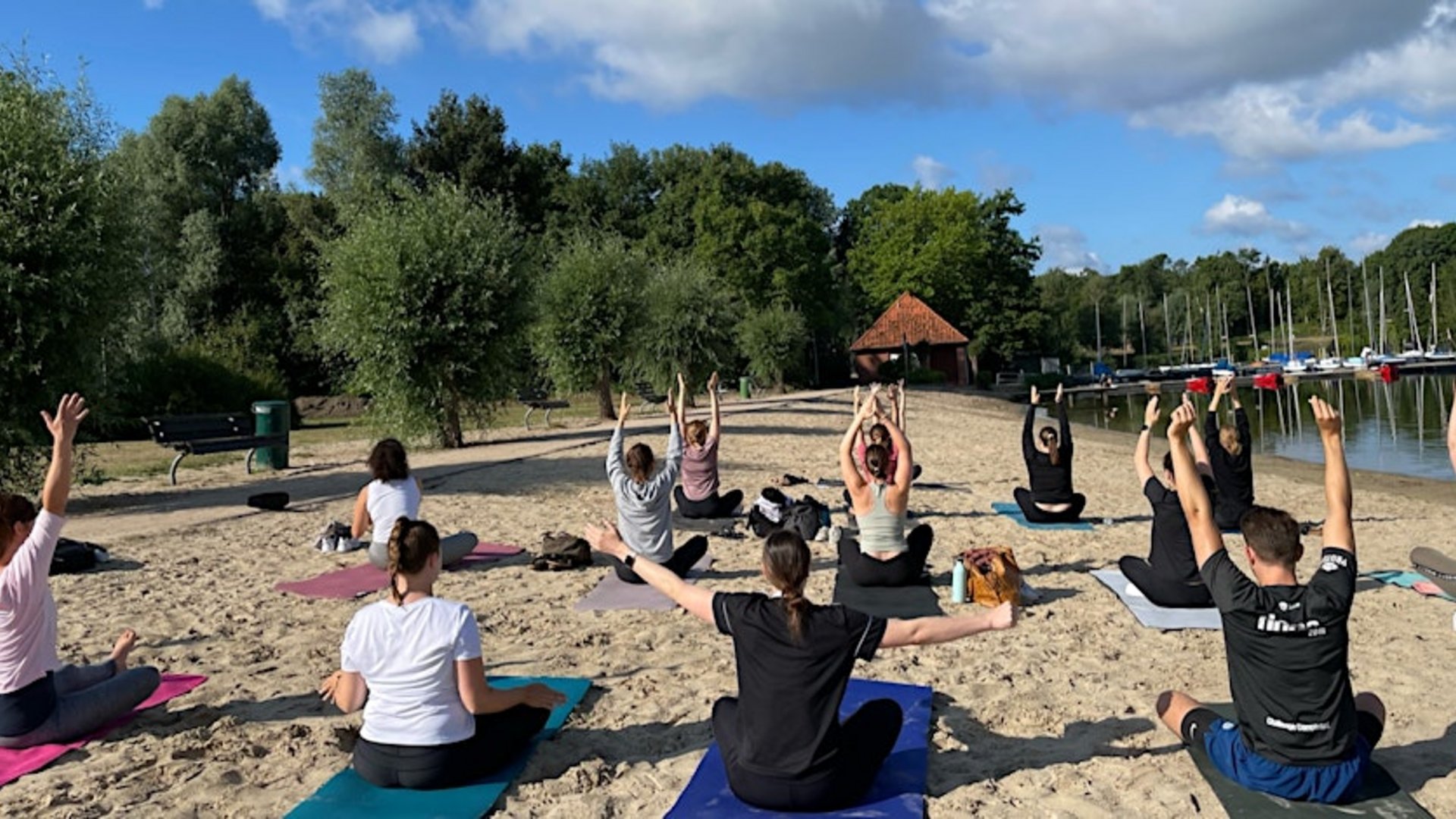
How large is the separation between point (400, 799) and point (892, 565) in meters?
4.85

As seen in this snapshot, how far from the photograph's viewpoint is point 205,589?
29.6ft

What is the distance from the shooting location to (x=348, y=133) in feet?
146

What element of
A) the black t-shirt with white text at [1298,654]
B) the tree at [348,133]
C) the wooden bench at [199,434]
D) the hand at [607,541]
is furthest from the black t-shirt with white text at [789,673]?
the tree at [348,133]

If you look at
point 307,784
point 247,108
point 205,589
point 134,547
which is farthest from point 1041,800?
point 247,108

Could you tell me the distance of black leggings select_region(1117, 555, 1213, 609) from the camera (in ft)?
25.1

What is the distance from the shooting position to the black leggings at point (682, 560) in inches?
348

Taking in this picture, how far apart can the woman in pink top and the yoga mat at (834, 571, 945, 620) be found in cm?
499

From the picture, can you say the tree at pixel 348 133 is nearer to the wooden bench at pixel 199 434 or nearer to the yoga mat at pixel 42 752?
the wooden bench at pixel 199 434

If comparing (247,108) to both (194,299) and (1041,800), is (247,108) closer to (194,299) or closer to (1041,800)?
(194,299)

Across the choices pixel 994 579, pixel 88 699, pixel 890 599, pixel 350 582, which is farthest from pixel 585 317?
pixel 88 699

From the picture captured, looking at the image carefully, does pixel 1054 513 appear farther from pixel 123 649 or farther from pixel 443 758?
pixel 123 649

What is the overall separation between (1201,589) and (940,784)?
13.0 feet

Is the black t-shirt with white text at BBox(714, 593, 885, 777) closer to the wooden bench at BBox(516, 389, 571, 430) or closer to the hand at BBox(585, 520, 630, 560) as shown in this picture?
the hand at BBox(585, 520, 630, 560)

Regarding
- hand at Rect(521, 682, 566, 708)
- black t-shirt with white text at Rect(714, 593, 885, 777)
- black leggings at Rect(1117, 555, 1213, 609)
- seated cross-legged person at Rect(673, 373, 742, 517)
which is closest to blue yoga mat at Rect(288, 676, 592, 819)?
hand at Rect(521, 682, 566, 708)
